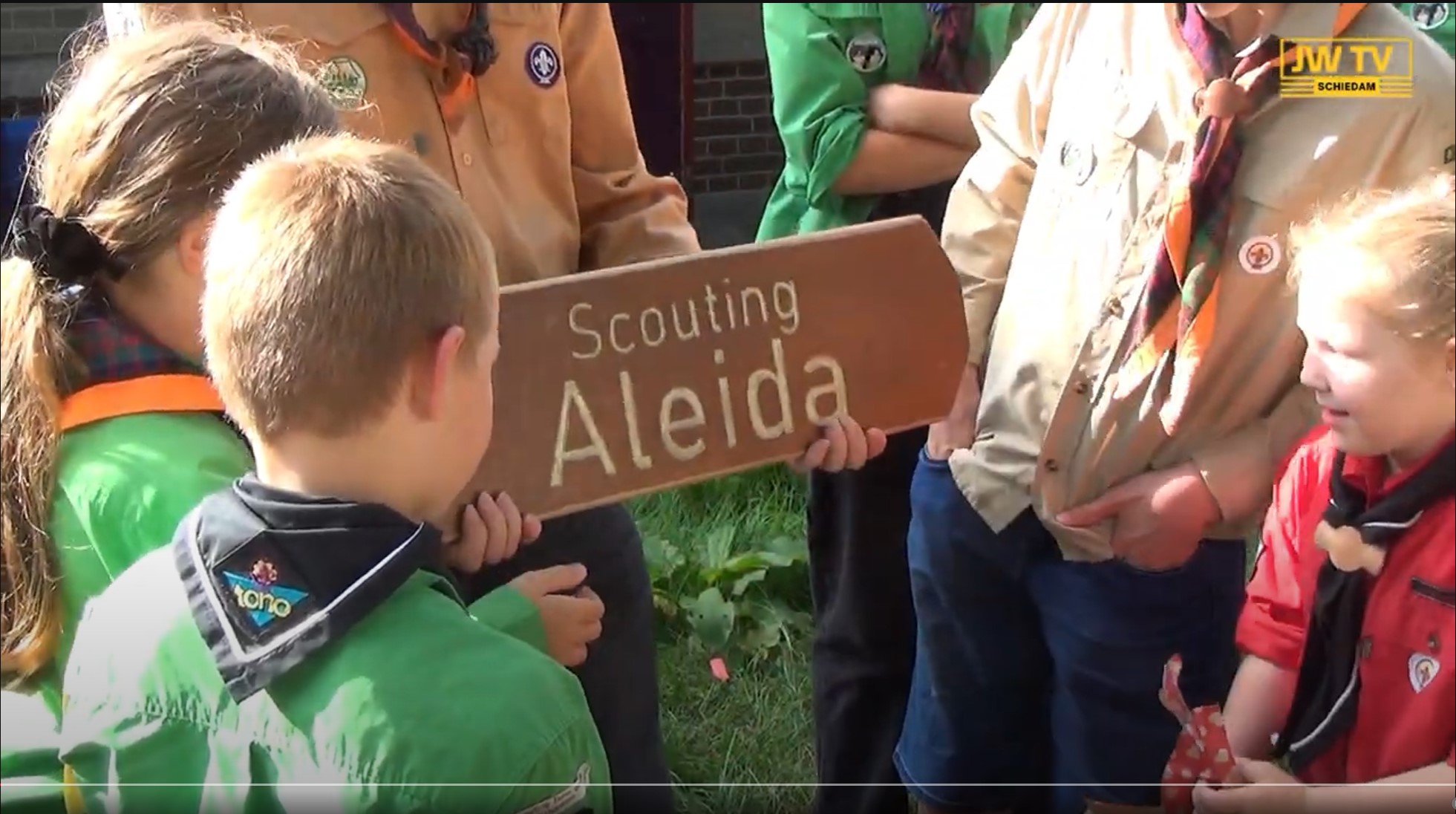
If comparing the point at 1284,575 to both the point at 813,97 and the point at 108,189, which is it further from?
the point at 108,189

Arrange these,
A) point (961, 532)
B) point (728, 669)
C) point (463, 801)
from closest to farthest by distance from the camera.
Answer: point (463, 801) < point (961, 532) < point (728, 669)

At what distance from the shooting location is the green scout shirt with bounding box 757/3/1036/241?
1029 mm

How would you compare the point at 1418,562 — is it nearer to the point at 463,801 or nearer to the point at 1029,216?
the point at 1029,216

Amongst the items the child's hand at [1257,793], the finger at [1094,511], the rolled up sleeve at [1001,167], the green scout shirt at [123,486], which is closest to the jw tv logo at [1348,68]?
the rolled up sleeve at [1001,167]

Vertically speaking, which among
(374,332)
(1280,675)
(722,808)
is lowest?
(722,808)

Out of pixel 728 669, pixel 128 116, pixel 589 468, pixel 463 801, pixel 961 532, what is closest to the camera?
pixel 463 801

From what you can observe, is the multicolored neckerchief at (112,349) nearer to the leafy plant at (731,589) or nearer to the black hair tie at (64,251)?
the black hair tie at (64,251)

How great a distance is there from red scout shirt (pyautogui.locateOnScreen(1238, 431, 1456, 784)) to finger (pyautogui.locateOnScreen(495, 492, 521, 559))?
454mm

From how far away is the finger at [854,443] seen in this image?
0.97 meters

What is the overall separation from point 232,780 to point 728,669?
529 mm

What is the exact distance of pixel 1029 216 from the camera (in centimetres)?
98

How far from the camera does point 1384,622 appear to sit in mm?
771

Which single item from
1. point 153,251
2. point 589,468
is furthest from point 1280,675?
point 153,251

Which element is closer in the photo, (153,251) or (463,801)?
(463,801)
